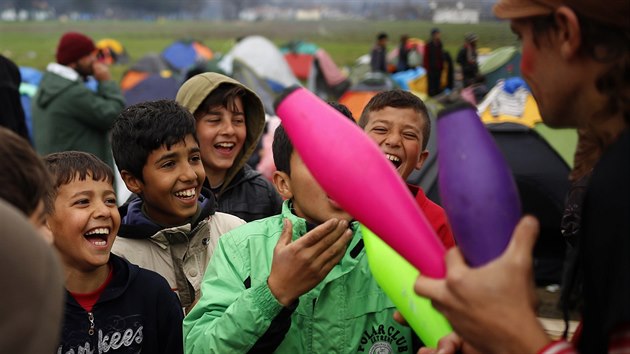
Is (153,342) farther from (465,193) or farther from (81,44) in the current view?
(81,44)

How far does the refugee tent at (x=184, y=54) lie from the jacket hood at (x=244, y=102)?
18646 mm

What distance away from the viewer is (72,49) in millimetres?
7047

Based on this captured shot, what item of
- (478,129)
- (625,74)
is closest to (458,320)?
(478,129)

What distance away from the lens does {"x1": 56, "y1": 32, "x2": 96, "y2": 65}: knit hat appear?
7023mm

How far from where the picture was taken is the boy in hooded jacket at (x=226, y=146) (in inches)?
149

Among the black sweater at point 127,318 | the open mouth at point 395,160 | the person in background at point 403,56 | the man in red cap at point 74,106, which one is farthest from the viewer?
the person in background at point 403,56

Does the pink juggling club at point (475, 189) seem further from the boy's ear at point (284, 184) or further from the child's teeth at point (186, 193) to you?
the child's teeth at point (186, 193)

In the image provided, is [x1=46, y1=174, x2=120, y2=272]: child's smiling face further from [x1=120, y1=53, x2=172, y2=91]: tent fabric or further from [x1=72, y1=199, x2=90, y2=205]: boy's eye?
[x1=120, y1=53, x2=172, y2=91]: tent fabric

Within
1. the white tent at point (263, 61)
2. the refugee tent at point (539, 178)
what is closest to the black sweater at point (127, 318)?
the refugee tent at point (539, 178)

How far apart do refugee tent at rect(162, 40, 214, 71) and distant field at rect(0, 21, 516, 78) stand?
833cm

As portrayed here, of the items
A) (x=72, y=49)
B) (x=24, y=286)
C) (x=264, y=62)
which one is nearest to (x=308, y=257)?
(x=24, y=286)

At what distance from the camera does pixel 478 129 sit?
1464 millimetres

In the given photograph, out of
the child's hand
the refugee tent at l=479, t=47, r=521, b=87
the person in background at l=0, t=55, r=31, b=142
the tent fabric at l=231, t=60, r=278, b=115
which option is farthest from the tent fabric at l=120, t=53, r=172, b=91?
the child's hand

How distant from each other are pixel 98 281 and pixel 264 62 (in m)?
16.7
